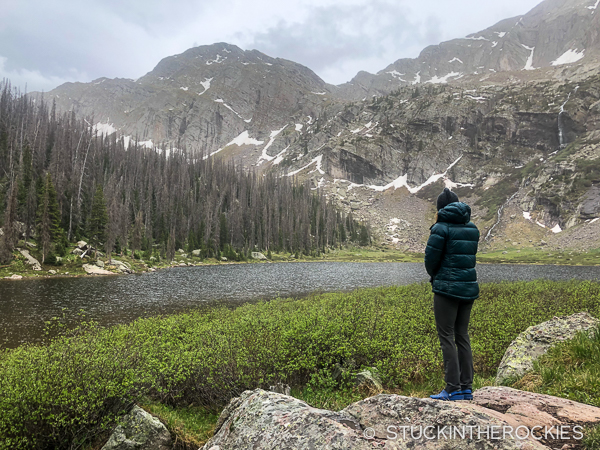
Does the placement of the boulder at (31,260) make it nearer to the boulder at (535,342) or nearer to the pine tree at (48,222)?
the pine tree at (48,222)

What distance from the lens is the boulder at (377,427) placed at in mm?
3209

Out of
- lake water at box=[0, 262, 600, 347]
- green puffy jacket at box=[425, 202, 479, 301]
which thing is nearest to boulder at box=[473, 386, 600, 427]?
green puffy jacket at box=[425, 202, 479, 301]

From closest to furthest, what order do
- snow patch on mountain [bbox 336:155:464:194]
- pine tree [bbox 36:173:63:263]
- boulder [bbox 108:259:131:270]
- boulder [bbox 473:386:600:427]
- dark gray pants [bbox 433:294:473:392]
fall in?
boulder [bbox 473:386:600:427] < dark gray pants [bbox 433:294:473:392] < pine tree [bbox 36:173:63:263] < boulder [bbox 108:259:131:270] < snow patch on mountain [bbox 336:155:464:194]

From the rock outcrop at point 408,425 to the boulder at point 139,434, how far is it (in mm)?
2908

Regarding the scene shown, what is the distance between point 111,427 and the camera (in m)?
6.98

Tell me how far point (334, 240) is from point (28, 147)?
101m

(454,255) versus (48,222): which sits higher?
(48,222)

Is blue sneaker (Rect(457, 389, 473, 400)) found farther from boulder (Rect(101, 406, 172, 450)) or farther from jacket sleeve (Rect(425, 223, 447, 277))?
boulder (Rect(101, 406, 172, 450))

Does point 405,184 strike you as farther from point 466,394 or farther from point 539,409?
point 539,409

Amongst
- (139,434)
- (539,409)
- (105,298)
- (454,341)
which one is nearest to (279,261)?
(105,298)

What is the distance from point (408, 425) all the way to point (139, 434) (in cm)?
570

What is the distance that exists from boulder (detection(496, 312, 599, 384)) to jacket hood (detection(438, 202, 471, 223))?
4.65 metres

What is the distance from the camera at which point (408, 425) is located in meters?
3.60

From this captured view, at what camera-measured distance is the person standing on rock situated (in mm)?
5582
